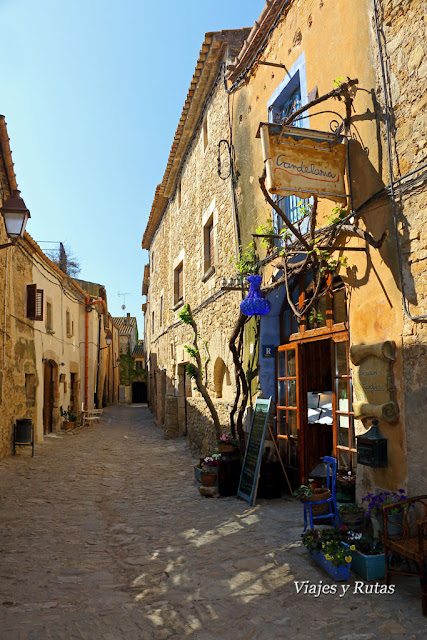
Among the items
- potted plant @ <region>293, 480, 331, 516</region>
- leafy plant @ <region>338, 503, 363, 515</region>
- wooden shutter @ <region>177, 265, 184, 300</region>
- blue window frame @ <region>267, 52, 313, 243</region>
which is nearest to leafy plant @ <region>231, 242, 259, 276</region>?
blue window frame @ <region>267, 52, 313, 243</region>

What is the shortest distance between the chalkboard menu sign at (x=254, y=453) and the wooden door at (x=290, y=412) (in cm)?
→ 34

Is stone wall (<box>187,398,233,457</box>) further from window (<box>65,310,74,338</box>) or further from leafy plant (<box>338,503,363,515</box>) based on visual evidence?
window (<box>65,310,74,338</box>)

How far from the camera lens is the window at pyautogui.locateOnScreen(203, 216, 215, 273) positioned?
31.7 ft

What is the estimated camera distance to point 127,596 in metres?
3.46

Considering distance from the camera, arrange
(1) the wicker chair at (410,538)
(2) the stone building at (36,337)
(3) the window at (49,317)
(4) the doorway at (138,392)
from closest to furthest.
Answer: (1) the wicker chair at (410,538) < (2) the stone building at (36,337) < (3) the window at (49,317) < (4) the doorway at (138,392)

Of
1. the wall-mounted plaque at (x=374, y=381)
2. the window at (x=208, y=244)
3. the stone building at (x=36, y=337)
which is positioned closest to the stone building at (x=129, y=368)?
the stone building at (x=36, y=337)

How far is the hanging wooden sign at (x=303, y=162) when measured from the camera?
4.25 meters

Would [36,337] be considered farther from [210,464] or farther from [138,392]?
[138,392]

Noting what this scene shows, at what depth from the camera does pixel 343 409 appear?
5.10 m

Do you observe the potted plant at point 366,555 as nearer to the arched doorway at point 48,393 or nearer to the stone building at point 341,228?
the stone building at point 341,228

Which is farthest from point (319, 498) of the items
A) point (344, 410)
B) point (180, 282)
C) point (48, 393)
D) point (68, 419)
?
point (68, 419)

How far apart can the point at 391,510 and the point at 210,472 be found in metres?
3.40

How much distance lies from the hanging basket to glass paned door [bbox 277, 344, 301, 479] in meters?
1.61

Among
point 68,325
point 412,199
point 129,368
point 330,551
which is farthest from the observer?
point 129,368
